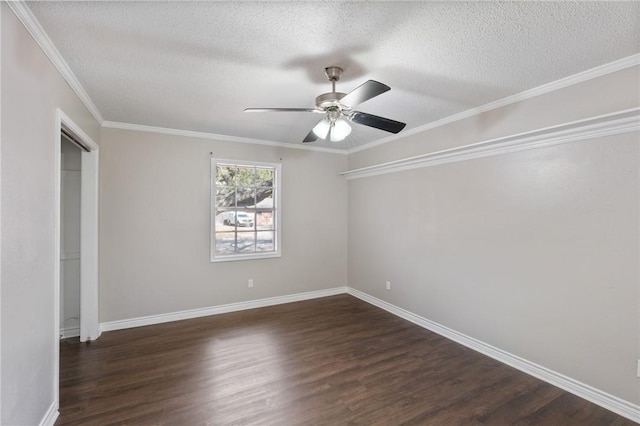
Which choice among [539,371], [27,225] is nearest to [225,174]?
[27,225]

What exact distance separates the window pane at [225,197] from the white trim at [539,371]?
2911 mm

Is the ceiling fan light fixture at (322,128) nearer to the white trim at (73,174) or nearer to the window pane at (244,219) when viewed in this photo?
the window pane at (244,219)

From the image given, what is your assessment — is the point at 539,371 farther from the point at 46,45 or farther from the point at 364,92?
the point at 46,45

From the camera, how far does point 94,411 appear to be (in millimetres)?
2086

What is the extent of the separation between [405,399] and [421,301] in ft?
5.35

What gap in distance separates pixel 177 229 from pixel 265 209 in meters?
1.27

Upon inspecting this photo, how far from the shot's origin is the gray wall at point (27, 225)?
1.43 m

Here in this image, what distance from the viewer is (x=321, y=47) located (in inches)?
75.2

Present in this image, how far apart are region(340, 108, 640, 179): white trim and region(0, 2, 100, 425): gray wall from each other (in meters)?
3.45

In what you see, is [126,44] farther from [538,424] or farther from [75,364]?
[538,424]

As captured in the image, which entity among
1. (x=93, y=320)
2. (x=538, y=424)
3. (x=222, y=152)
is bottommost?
(x=538, y=424)

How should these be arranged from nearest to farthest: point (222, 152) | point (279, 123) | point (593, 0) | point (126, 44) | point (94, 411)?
point (593, 0), point (126, 44), point (94, 411), point (279, 123), point (222, 152)

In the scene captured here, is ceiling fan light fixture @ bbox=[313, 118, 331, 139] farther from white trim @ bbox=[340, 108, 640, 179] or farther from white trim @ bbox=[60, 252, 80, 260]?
white trim @ bbox=[60, 252, 80, 260]

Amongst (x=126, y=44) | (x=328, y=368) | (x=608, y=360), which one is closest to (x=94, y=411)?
(x=328, y=368)
